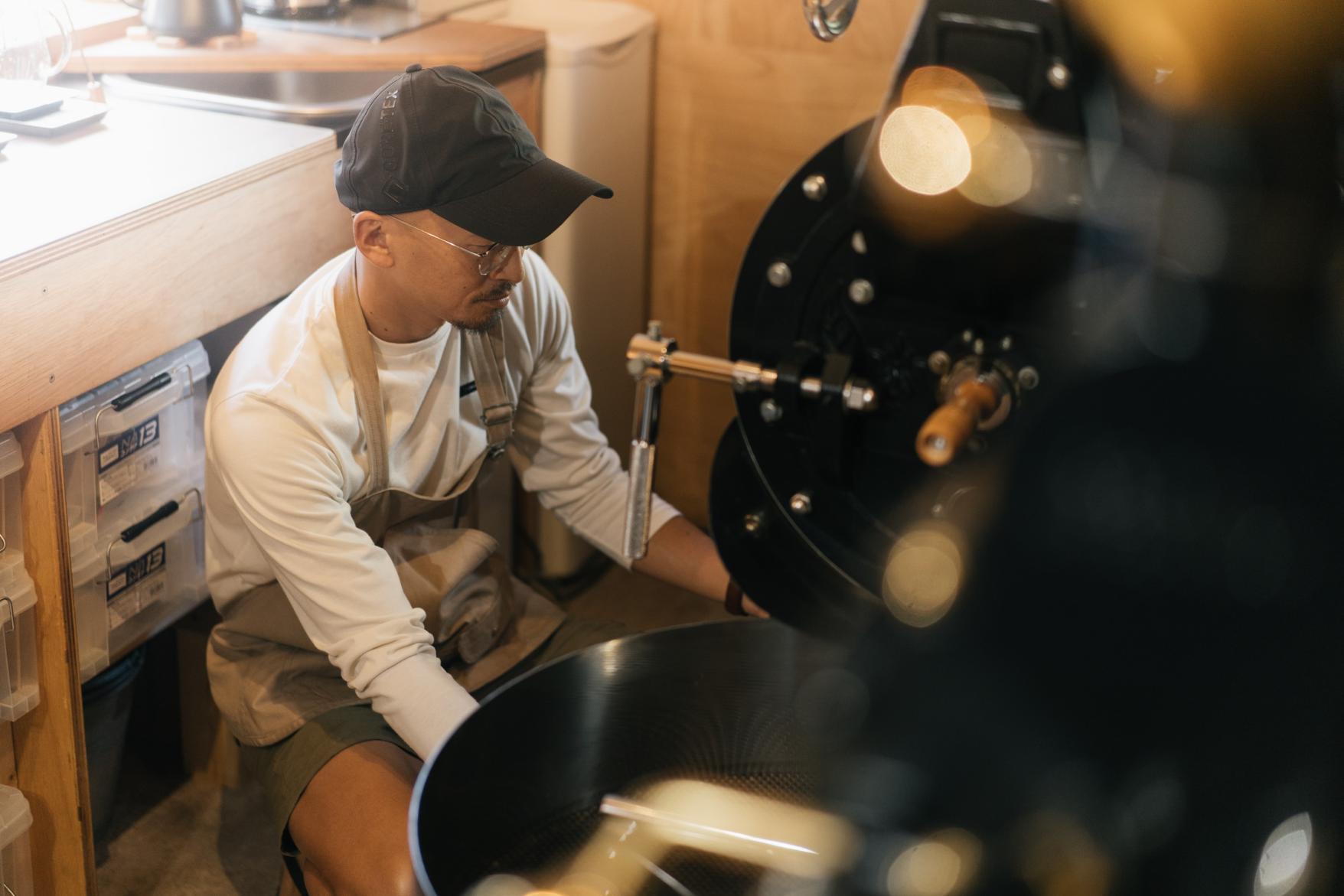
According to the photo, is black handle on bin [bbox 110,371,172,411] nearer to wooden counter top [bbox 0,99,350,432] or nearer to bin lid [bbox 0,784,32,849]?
wooden counter top [bbox 0,99,350,432]

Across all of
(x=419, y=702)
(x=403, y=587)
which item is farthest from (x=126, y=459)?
(x=419, y=702)

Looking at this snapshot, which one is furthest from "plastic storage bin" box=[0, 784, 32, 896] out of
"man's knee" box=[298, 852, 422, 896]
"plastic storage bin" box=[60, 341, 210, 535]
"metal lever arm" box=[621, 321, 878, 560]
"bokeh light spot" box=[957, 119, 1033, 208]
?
"bokeh light spot" box=[957, 119, 1033, 208]

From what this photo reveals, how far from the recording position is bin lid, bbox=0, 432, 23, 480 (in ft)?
4.21

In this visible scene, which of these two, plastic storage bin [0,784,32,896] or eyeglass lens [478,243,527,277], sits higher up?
eyeglass lens [478,243,527,277]

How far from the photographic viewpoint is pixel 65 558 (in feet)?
4.46

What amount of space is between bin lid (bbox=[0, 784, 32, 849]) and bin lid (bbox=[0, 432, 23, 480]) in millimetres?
340

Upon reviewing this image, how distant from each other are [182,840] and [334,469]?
2.47 ft

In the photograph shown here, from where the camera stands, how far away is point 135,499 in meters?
1.56

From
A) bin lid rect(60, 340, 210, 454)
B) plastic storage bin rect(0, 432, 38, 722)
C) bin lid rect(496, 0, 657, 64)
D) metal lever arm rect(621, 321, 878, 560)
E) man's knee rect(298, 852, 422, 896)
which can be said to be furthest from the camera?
bin lid rect(496, 0, 657, 64)

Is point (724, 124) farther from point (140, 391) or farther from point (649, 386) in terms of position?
point (649, 386)

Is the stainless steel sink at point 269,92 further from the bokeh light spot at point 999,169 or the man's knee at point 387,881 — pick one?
the bokeh light spot at point 999,169

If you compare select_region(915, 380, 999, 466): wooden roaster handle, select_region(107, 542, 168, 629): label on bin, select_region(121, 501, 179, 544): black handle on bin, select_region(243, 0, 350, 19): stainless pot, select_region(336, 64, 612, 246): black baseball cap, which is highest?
select_region(243, 0, 350, 19): stainless pot

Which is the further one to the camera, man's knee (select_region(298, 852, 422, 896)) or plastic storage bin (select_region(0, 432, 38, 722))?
plastic storage bin (select_region(0, 432, 38, 722))

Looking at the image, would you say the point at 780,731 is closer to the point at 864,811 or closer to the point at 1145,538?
the point at 864,811
